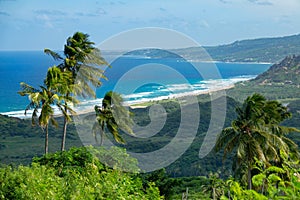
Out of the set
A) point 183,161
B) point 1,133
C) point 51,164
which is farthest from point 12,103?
point 51,164

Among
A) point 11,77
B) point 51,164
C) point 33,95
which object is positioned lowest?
point 51,164

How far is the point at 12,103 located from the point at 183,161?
2571 inches

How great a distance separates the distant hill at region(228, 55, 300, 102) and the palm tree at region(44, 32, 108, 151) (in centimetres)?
9414

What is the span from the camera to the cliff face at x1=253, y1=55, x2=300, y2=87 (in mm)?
133250

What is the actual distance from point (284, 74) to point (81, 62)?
12793 cm

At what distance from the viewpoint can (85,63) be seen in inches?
750

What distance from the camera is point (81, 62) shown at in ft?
63.2

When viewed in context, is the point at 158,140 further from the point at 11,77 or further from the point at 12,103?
the point at 11,77

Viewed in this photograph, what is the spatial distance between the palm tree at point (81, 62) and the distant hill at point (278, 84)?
9414cm

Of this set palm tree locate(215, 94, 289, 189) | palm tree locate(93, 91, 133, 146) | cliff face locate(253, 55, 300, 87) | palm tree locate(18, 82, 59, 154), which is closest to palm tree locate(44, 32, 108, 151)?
palm tree locate(93, 91, 133, 146)

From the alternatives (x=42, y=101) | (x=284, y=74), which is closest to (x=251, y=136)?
(x=42, y=101)

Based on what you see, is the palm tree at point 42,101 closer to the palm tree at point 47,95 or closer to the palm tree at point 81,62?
the palm tree at point 47,95

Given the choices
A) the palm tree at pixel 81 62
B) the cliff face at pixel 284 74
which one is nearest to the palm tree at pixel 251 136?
the palm tree at pixel 81 62

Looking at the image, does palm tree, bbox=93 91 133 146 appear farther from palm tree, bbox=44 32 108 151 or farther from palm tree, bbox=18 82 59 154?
palm tree, bbox=18 82 59 154
